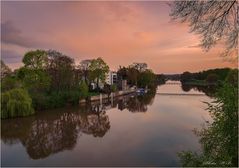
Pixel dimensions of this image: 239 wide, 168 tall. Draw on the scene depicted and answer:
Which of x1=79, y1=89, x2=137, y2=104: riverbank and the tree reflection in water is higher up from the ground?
x1=79, y1=89, x2=137, y2=104: riverbank

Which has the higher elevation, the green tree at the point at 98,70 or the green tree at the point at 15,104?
the green tree at the point at 98,70

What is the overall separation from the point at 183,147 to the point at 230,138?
782cm

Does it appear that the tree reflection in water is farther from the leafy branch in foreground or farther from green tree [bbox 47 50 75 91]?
the leafy branch in foreground

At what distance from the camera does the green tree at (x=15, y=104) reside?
58.1ft

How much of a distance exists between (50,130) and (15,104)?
4191 millimetres

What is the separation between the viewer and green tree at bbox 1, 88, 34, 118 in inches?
697

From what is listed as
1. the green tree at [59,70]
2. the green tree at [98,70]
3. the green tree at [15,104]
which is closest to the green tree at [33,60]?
the green tree at [59,70]

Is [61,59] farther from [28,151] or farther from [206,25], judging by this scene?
[206,25]

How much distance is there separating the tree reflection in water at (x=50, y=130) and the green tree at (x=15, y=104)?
0.61 metres

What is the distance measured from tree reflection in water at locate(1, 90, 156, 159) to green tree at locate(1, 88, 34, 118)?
0.61m

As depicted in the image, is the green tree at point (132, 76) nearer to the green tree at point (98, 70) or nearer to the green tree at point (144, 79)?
the green tree at point (144, 79)

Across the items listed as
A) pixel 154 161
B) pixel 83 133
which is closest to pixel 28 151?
pixel 83 133

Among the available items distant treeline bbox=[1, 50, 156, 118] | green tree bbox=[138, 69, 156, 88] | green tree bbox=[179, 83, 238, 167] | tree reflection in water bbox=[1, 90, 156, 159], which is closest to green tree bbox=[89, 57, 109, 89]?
distant treeline bbox=[1, 50, 156, 118]

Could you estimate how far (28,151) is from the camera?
37.1ft
